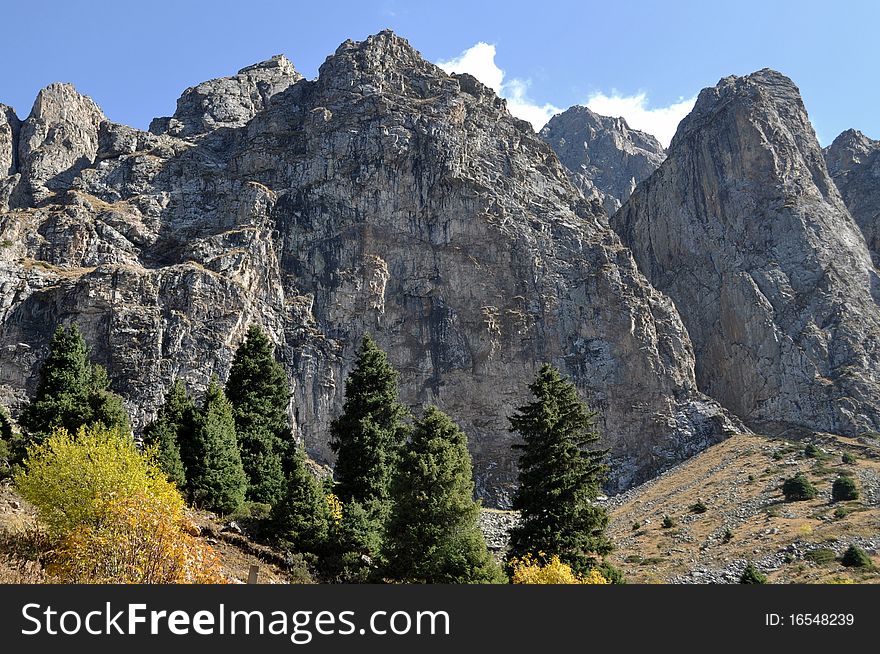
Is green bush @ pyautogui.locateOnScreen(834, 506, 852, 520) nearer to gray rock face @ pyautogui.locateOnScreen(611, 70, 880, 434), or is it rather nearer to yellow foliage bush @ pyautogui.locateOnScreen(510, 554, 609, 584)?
yellow foliage bush @ pyautogui.locateOnScreen(510, 554, 609, 584)

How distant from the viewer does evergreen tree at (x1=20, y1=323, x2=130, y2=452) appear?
42406 millimetres

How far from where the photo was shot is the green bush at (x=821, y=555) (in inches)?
2187

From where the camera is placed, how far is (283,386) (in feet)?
170

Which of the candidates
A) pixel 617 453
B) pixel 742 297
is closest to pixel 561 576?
pixel 617 453

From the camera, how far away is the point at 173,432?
4397cm

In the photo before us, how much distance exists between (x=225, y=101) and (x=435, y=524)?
16535 centimetres

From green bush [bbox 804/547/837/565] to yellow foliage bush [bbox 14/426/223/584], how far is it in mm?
51119

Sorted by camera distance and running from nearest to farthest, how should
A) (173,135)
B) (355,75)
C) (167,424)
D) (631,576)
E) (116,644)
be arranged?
(116,644), (167,424), (631,576), (355,75), (173,135)

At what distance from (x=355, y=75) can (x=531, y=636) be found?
14708 centimetres

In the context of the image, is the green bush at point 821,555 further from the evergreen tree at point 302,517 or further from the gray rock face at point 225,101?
the gray rock face at point 225,101

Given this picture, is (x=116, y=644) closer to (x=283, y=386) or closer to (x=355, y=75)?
(x=283, y=386)

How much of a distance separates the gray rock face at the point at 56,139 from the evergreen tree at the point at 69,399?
104 meters

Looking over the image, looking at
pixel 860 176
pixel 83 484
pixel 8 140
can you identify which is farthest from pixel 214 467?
pixel 860 176

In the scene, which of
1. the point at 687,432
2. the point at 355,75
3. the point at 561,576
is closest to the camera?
the point at 561,576
